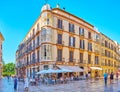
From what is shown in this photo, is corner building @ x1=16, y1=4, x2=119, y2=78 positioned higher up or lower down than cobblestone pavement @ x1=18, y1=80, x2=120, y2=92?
higher up

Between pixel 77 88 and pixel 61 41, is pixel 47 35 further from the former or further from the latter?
pixel 77 88

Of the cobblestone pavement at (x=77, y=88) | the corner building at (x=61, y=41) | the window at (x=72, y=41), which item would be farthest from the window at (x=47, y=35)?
the cobblestone pavement at (x=77, y=88)

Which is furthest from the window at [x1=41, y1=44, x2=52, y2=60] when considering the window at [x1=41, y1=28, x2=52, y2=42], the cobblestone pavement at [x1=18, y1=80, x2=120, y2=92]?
the cobblestone pavement at [x1=18, y1=80, x2=120, y2=92]

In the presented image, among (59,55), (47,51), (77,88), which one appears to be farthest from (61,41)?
(77,88)

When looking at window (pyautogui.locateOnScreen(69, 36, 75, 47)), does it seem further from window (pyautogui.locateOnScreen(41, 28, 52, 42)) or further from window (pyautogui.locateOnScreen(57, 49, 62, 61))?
window (pyautogui.locateOnScreen(41, 28, 52, 42))

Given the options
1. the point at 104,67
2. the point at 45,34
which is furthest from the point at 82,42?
the point at 104,67

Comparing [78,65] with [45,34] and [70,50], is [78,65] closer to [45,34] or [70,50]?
[70,50]

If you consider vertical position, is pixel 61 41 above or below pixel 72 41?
below

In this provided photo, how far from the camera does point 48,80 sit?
33094mm

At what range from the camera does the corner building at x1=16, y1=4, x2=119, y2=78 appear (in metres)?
41.9

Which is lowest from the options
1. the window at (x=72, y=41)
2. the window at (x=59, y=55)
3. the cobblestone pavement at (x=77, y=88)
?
the cobblestone pavement at (x=77, y=88)

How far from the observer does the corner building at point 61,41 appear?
41875mm

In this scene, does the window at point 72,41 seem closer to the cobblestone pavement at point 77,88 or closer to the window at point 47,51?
the window at point 47,51

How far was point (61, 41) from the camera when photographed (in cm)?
4419
